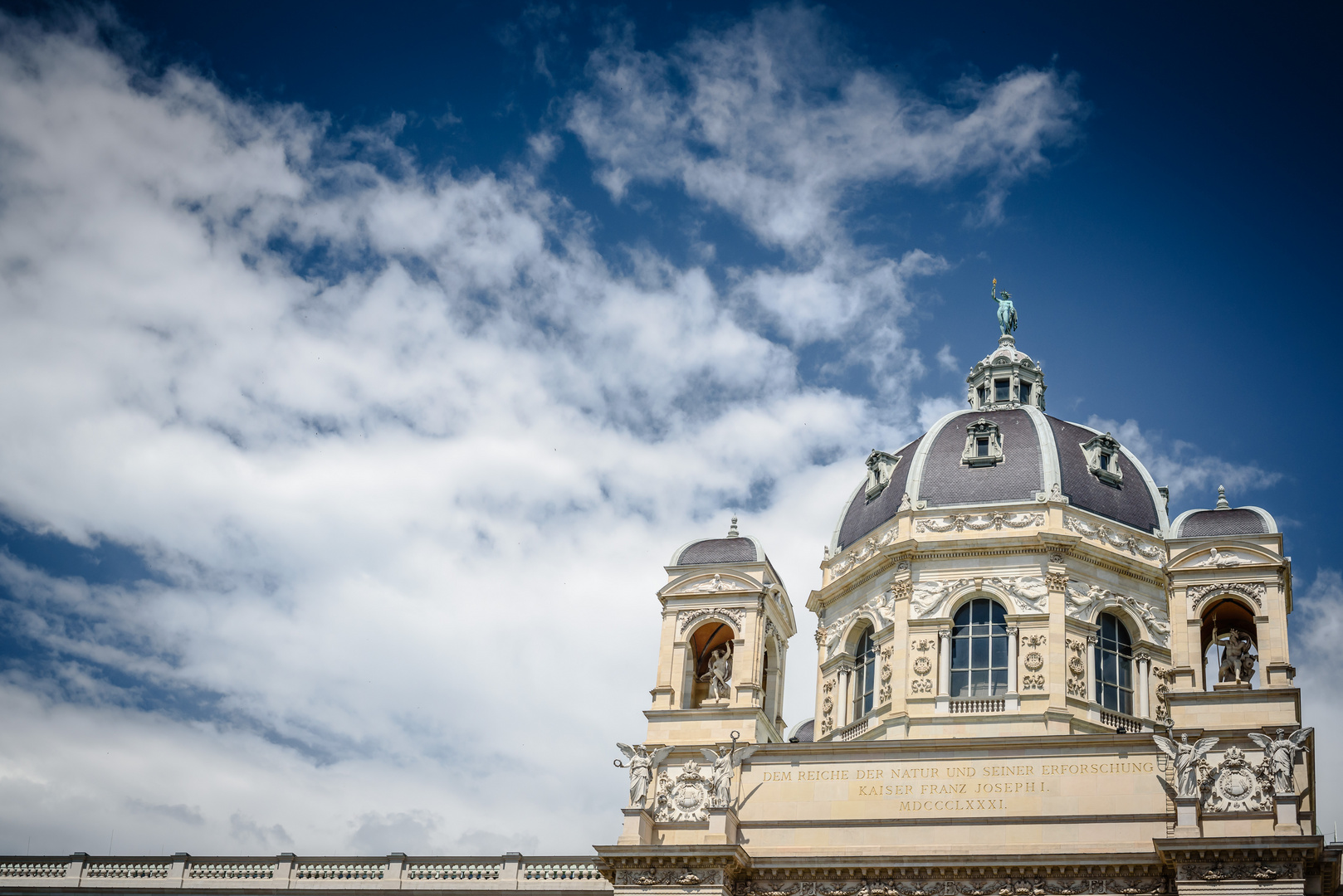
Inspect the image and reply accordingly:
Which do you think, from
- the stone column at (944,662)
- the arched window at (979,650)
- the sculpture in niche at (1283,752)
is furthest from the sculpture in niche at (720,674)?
the sculpture in niche at (1283,752)

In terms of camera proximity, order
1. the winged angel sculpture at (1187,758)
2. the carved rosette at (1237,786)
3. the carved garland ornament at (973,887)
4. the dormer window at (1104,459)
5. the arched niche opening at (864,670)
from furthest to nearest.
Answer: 1. the dormer window at (1104,459)
2. the arched niche opening at (864,670)
3. the winged angel sculpture at (1187,758)
4. the carved rosette at (1237,786)
5. the carved garland ornament at (973,887)

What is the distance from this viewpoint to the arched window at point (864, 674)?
4591cm

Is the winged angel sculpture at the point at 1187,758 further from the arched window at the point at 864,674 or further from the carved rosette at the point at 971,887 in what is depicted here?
the arched window at the point at 864,674

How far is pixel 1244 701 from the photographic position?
36969mm

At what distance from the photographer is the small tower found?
40.5m

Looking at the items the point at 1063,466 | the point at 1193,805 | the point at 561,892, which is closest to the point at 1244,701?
the point at 1193,805

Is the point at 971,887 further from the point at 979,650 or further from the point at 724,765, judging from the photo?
the point at 979,650

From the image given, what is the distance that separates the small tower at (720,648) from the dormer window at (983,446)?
867 centimetres

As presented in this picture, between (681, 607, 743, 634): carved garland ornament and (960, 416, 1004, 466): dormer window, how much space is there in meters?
11.2

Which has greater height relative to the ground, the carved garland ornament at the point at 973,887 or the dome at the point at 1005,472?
the dome at the point at 1005,472

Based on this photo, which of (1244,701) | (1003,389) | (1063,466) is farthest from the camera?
(1003,389)

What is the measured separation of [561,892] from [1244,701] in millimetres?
18391

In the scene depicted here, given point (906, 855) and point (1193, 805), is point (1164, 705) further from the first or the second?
point (906, 855)

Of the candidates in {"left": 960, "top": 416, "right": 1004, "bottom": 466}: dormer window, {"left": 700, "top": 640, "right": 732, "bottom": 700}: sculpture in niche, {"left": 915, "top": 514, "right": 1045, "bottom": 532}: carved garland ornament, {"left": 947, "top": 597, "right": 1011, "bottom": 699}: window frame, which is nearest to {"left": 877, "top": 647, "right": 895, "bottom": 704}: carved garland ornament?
{"left": 947, "top": 597, "right": 1011, "bottom": 699}: window frame
